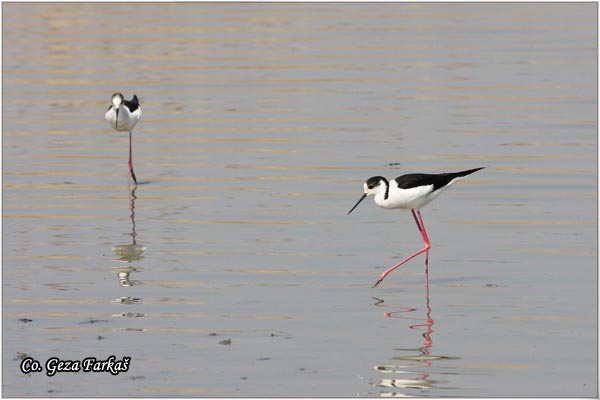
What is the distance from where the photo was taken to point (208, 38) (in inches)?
1013

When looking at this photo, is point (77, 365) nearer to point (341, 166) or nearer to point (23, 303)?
point (23, 303)

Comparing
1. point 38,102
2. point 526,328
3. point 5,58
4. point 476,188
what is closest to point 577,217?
point 476,188

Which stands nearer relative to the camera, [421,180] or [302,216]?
[421,180]

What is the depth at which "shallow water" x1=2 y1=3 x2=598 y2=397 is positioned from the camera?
346 inches

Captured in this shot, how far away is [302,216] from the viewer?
13.0 metres

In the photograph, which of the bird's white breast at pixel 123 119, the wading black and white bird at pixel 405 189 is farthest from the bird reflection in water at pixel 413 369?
the bird's white breast at pixel 123 119

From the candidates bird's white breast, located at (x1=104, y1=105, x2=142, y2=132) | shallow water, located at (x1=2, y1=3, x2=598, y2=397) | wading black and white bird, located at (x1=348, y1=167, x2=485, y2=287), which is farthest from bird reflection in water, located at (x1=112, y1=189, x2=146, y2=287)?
bird's white breast, located at (x1=104, y1=105, x2=142, y2=132)

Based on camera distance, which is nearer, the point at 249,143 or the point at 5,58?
the point at 249,143

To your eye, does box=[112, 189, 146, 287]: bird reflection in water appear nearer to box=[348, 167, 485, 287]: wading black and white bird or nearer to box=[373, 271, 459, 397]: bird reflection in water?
box=[348, 167, 485, 287]: wading black and white bird

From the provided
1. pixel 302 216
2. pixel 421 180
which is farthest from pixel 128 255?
pixel 421 180

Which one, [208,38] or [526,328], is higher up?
[208,38]

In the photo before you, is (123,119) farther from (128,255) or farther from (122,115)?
(128,255)

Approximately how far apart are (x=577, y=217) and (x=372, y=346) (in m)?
4.11

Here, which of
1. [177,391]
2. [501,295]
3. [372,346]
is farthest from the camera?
[501,295]
